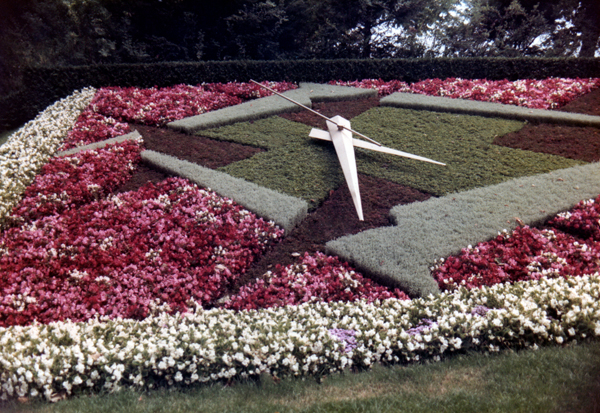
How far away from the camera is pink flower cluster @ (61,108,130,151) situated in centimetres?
838

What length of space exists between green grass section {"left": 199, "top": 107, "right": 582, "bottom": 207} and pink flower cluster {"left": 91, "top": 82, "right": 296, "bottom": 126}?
5.89 feet

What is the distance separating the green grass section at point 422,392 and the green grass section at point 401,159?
3.25 metres

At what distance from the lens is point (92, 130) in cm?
876

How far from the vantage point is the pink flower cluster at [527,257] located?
14.0 ft

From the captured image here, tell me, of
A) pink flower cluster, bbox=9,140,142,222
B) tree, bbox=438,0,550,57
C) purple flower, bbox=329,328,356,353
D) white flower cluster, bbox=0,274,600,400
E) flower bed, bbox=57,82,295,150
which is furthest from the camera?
tree, bbox=438,0,550,57

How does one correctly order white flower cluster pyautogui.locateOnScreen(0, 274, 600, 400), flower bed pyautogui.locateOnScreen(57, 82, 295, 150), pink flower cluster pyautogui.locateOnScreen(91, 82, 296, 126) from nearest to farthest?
white flower cluster pyautogui.locateOnScreen(0, 274, 600, 400), flower bed pyautogui.locateOnScreen(57, 82, 295, 150), pink flower cluster pyautogui.locateOnScreen(91, 82, 296, 126)

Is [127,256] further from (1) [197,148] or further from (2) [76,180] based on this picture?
(1) [197,148]

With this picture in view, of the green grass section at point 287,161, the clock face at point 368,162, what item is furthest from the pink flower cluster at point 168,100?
the green grass section at point 287,161

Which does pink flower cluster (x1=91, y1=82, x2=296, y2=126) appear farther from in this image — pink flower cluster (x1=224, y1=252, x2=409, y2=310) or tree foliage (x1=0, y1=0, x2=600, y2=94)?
pink flower cluster (x1=224, y1=252, x2=409, y2=310)

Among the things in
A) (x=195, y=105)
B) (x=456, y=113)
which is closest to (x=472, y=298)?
(x=456, y=113)

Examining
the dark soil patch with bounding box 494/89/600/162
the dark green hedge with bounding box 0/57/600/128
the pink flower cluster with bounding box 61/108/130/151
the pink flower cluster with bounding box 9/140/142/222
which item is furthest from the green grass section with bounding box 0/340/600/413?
the dark green hedge with bounding box 0/57/600/128

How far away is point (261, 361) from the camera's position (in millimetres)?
3107

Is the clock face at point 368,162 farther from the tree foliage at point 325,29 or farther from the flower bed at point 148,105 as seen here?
the tree foliage at point 325,29

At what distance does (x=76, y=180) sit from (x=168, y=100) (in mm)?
4553
